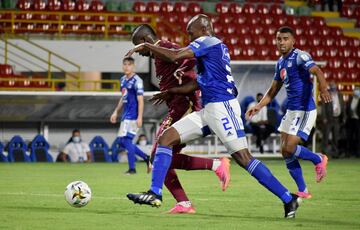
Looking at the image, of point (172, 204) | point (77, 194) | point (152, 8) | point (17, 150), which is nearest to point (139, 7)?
point (152, 8)

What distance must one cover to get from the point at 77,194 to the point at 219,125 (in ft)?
6.13

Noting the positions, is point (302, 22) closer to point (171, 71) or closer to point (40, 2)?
point (40, 2)

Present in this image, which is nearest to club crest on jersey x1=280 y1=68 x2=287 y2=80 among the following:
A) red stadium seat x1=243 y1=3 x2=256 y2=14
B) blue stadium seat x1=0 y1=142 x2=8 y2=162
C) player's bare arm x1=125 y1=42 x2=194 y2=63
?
player's bare arm x1=125 y1=42 x2=194 y2=63

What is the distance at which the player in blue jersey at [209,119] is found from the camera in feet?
32.4

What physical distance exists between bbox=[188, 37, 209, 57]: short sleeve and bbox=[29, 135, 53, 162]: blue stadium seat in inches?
607

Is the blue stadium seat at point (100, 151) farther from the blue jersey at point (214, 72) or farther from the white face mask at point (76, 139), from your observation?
the blue jersey at point (214, 72)

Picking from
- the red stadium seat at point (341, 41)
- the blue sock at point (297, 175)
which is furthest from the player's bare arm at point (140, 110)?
the red stadium seat at point (341, 41)

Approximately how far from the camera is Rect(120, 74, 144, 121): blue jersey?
1912cm

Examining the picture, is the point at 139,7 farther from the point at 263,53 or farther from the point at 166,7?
the point at 263,53

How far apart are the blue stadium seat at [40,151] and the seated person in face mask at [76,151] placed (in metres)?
0.48

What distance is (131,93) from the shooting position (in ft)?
63.0

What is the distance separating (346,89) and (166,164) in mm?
21846

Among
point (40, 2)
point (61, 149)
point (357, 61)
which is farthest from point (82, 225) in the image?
point (357, 61)

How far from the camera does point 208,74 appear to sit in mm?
10164
